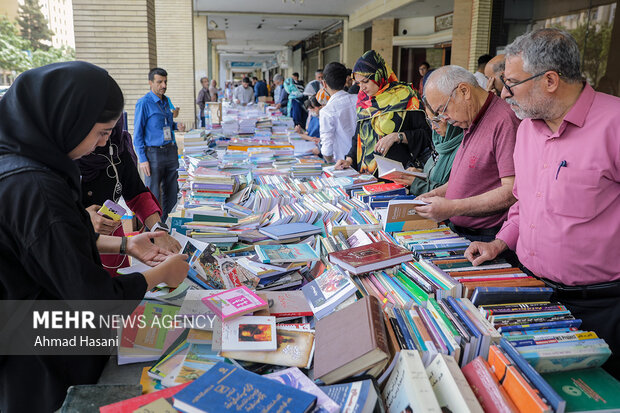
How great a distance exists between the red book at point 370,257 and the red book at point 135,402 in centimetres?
76

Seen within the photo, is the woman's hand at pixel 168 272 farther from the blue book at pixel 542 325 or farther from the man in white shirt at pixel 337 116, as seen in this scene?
the man in white shirt at pixel 337 116

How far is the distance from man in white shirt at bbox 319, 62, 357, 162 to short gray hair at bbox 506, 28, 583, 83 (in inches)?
113

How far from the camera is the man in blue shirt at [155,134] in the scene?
4918 mm

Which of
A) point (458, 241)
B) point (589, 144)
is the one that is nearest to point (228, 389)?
point (458, 241)

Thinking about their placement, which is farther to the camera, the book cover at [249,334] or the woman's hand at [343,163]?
the woman's hand at [343,163]

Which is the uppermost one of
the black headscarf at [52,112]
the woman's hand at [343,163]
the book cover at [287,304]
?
the black headscarf at [52,112]

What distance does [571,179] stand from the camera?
5.06ft

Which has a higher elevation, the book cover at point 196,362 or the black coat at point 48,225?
the black coat at point 48,225

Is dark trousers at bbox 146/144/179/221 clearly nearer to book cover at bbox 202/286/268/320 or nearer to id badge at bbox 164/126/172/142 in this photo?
id badge at bbox 164/126/172/142

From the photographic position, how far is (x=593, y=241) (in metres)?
1.54

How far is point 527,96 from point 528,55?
0.47 feet

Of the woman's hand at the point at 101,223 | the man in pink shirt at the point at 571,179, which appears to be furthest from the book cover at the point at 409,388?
the woman's hand at the point at 101,223

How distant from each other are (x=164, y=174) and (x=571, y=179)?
456 cm

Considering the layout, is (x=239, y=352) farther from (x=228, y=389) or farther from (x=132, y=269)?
(x=132, y=269)
